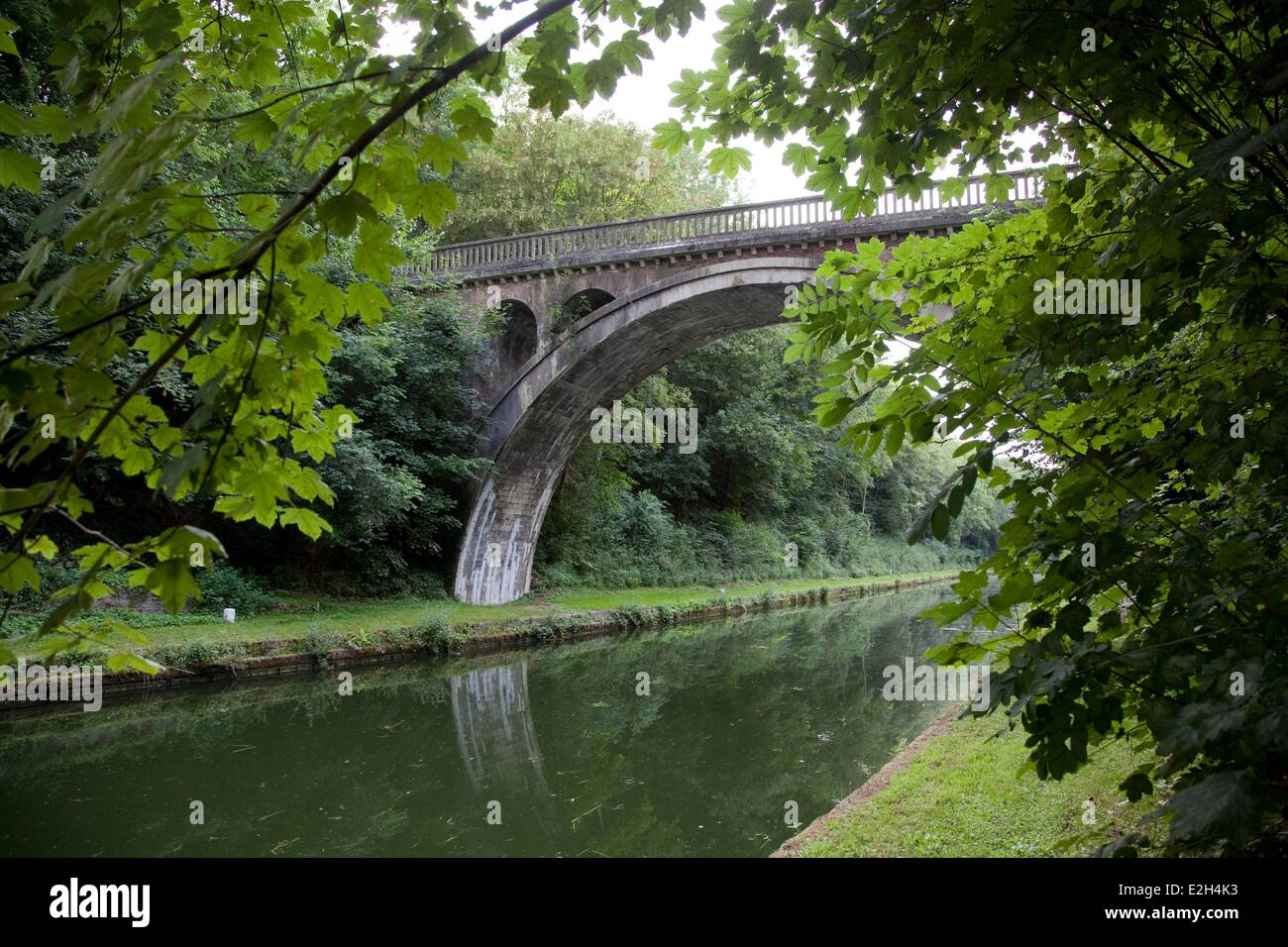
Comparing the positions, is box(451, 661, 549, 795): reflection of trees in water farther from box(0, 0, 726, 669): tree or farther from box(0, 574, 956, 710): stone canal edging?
box(0, 0, 726, 669): tree

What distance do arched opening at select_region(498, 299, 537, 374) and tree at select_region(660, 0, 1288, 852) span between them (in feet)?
51.2

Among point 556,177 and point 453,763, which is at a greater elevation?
point 556,177

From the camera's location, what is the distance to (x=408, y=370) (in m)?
15.2

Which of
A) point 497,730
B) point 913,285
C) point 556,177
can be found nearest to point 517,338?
point 556,177

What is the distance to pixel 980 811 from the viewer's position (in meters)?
4.66

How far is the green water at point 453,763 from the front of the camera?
5.41 meters

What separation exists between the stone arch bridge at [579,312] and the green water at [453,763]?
20.0ft

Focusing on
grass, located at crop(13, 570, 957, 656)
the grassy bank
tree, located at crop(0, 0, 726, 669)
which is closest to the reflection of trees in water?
the grassy bank

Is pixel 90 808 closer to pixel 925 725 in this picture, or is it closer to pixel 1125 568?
pixel 1125 568

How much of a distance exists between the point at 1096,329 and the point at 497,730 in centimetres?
769

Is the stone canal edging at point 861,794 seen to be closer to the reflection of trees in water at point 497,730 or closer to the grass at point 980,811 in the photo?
the grass at point 980,811

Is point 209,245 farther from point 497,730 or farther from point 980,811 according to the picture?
point 497,730

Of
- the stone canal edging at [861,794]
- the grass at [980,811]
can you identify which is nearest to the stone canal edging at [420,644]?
the stone canal edging at [861,794]

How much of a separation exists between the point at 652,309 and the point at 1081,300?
13.8m
